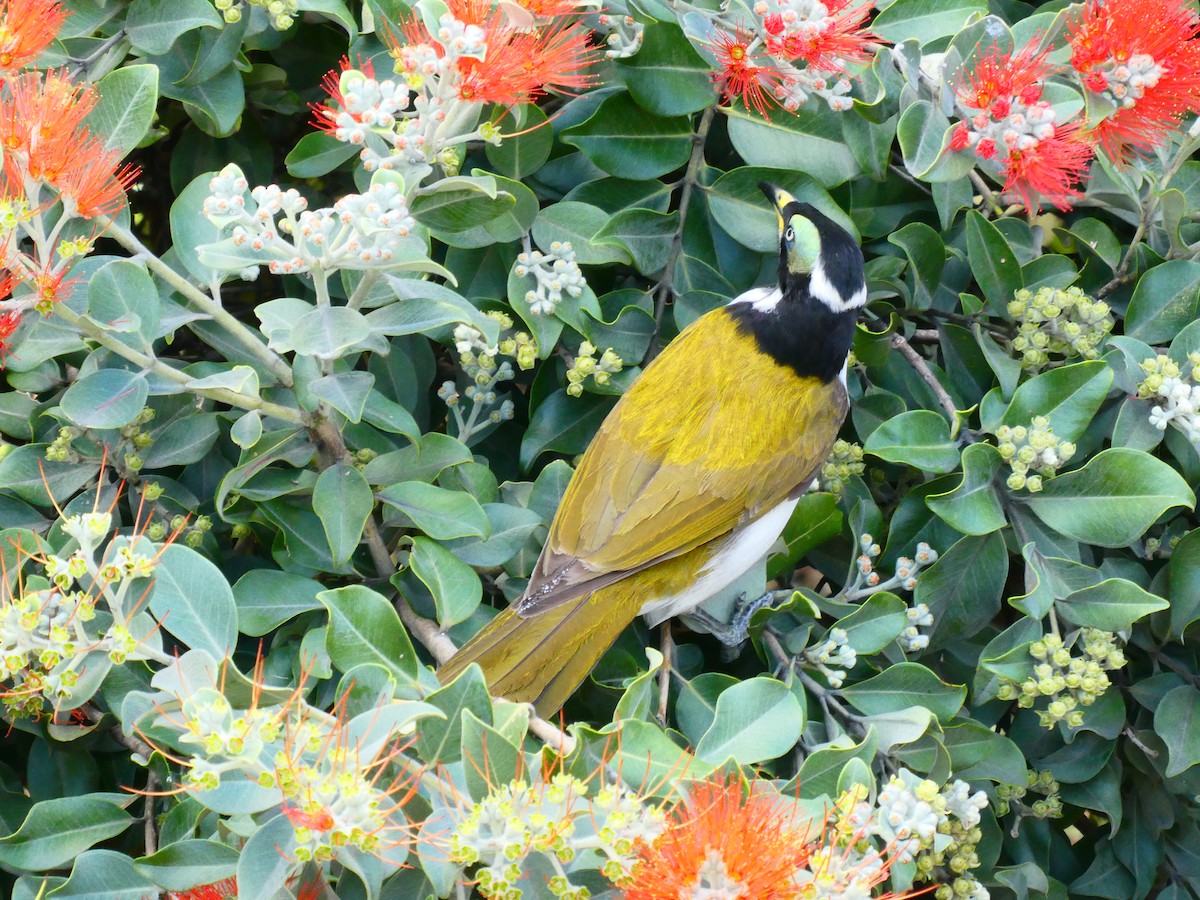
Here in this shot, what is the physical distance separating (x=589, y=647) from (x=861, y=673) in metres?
0.43

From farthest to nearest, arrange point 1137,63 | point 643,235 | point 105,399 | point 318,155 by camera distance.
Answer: point 643,235
point 318,155
point 1137,63
point 105,399

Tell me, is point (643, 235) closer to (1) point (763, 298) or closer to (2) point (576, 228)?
(2) point (576, 228)

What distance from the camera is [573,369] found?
1794 mm

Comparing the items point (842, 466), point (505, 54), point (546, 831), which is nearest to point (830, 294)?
point (842, 466)

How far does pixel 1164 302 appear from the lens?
183 cm

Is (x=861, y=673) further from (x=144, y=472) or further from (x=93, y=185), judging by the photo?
(x=93, y=185)

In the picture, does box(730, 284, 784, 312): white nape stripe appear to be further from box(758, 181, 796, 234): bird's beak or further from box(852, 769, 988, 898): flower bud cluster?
box(852, 769, 988, 898): flower bud cluster

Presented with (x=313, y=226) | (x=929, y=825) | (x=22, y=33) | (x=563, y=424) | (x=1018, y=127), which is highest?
(x=22, y=33)

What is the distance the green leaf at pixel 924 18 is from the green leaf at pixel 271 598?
1.24 meters

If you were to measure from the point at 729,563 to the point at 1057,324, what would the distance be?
681 millimetres

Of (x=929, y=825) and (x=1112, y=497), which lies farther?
(x=1112, y=497)

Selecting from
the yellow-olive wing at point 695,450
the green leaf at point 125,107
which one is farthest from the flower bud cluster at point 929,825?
the green leaf at point 125,107

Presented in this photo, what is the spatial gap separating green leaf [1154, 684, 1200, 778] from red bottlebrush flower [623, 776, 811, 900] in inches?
34.1

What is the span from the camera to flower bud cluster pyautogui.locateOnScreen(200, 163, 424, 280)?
4.25 ft
